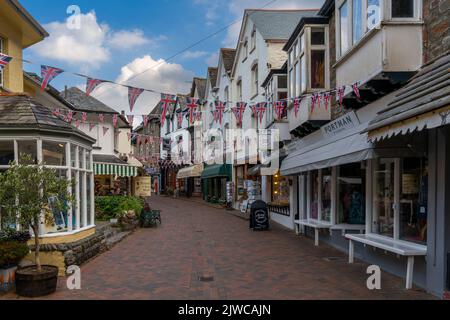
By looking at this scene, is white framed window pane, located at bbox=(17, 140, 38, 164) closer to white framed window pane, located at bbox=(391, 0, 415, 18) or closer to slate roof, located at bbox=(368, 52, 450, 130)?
slate roof, located at bbox=(368, 52, 450, 130)

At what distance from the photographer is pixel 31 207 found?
740 centimetres

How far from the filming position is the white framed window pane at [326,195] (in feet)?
44.7

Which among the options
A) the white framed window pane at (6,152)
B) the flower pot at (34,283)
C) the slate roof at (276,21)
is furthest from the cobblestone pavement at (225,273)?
the slate roof at (276,21)

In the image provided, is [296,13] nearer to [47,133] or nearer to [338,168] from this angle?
[338,168]

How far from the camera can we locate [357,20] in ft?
33.0

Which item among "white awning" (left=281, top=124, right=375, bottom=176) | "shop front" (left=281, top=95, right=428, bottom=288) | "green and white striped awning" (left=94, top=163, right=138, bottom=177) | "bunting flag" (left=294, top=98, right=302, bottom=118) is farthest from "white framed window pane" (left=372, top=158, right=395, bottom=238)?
"green and white striped awning" (left=94, top=163, right=138, bottom=177)

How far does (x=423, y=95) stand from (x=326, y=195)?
7810 millimetres

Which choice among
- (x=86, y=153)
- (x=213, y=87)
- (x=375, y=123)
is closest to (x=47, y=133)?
(x=86, y=153)

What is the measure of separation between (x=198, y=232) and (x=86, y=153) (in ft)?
21.4

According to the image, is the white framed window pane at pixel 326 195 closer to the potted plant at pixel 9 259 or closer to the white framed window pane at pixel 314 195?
the white framed window pane at pixel 314 195

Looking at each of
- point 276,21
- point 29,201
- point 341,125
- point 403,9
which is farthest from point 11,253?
point 276,21

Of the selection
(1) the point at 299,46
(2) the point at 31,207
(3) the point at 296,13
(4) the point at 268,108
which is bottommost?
(2) the point at 31,207

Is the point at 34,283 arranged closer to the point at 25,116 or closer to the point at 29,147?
the point at 29,147

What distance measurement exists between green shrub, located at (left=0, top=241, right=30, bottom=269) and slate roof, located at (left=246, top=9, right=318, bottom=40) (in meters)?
18.3
